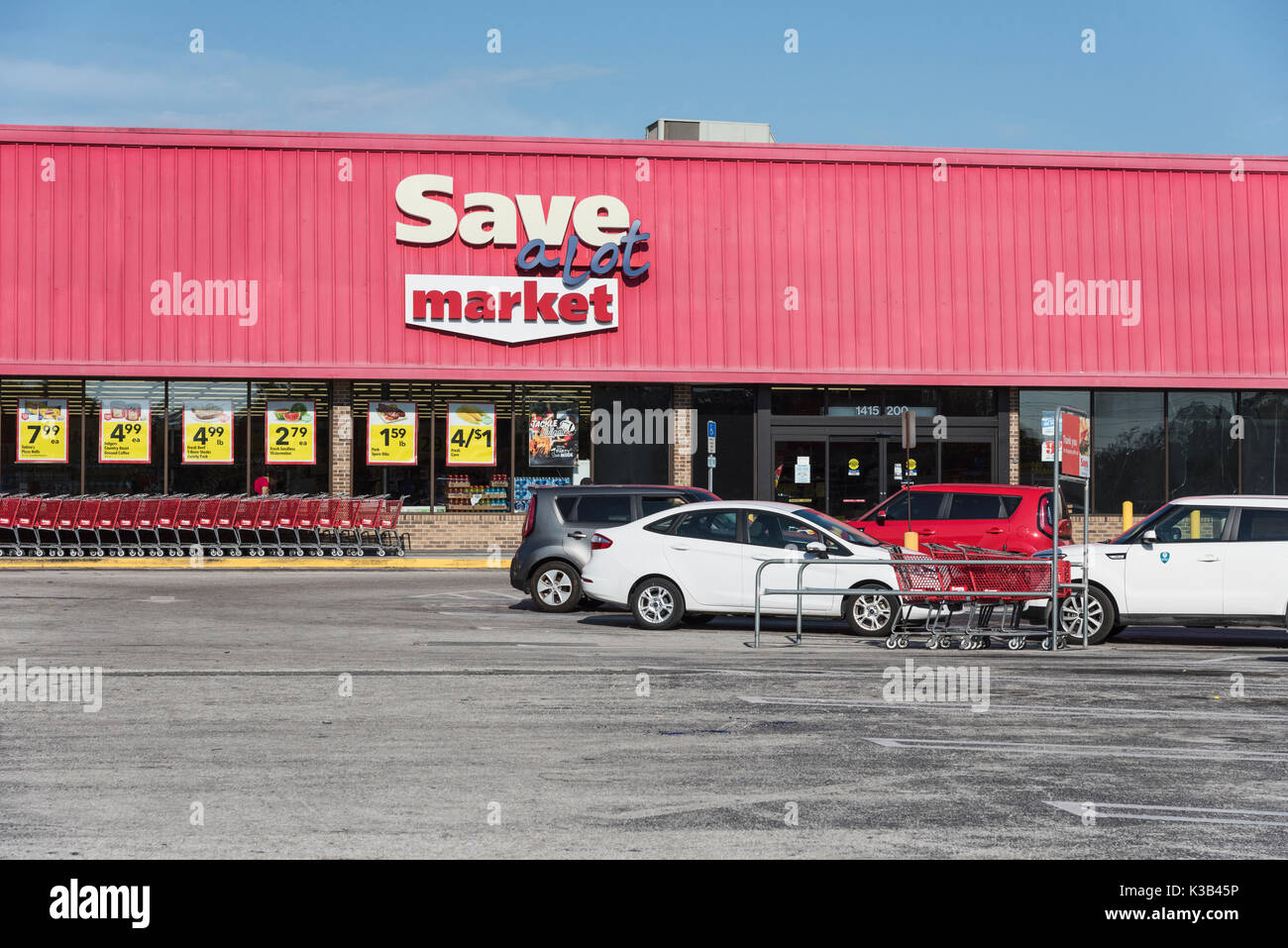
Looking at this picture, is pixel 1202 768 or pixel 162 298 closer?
pixel 1202 768

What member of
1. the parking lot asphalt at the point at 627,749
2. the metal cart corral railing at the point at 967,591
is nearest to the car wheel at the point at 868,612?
the parking lot asphalt at the point at 627,749

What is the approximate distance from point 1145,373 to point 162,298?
22.6m

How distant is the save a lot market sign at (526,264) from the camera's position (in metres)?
33.2

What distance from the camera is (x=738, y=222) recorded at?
34031 mm

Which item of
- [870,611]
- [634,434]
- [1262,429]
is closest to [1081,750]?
[870,611]

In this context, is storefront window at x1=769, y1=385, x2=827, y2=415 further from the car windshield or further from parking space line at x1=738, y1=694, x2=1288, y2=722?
parking space line at x1=738, y1=694, x2=1288, y2=722

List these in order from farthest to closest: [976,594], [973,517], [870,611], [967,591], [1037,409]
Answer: [1037,409]
[973,517]
[870,611]
[967,591]
[976,594]

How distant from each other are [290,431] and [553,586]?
49.7 feet

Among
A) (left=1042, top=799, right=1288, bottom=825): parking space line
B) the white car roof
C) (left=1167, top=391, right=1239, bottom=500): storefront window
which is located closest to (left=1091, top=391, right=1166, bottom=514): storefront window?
(left=1167, top=391, right=1239, bottom=500): storefront window

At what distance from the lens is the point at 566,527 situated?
19578 millimetres

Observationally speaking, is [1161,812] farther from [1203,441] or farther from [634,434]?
[1203,441]

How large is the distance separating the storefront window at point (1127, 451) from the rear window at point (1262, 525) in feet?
61.4
